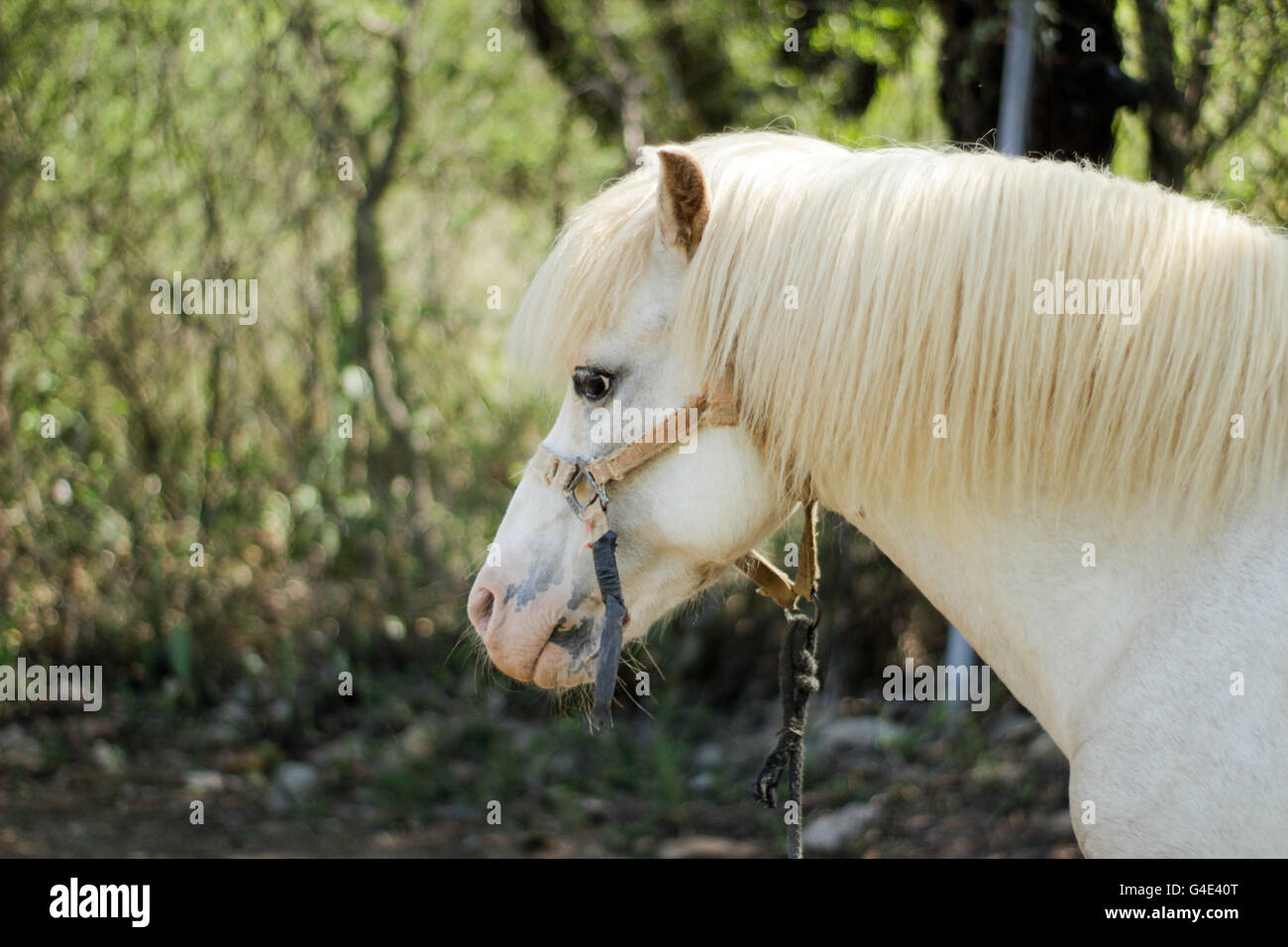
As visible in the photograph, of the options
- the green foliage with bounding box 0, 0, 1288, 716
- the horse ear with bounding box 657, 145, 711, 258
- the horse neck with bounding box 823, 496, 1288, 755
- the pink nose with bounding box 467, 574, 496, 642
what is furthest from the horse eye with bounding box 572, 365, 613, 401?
the green foliage with bounding box 0, 0, 1288, 716

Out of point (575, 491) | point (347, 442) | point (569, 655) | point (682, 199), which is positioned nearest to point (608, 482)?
point (575, 491)

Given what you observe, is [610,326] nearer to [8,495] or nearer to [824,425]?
[824,425]

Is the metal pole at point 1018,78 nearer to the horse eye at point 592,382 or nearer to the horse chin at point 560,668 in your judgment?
the horse chin at point 560,668

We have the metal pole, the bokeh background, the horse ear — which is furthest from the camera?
the bokeh background

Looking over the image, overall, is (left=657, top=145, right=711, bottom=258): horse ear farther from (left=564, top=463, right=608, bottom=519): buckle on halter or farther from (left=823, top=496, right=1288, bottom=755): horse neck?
(left=823, top=496, right=1288, bottom=755): horse neck

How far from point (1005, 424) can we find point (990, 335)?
14cm

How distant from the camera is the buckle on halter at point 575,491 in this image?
174cm

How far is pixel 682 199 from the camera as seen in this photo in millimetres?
1655

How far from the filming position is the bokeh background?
3.95m

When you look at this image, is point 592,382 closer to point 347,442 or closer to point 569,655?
point 569,655

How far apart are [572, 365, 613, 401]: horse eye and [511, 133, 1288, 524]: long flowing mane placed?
144mm

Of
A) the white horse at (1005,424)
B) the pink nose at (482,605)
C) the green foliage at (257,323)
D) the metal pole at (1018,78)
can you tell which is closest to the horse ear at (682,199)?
the white horse at (1005,424)

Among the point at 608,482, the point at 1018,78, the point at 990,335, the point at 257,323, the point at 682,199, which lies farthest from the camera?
the point at 257,323

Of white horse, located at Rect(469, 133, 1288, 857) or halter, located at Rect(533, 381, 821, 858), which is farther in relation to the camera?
halter, located at Rect(533, 381, 821, 858)
